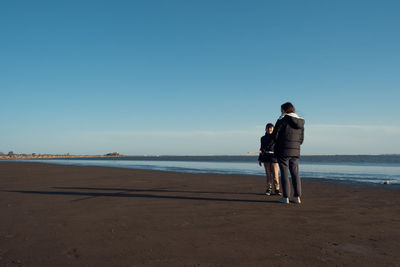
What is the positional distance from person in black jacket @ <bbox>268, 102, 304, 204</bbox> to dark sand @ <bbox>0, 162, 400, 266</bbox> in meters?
0.48

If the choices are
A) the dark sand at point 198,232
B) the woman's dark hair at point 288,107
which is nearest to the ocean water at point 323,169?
the woman's dark hair at point 288,107

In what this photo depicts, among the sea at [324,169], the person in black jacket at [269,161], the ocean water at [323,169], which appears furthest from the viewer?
the ocean water at [323,169]

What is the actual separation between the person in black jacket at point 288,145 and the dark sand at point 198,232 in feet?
1.58

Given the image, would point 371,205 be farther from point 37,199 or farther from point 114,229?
point 37,199

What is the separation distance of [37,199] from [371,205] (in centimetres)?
Result: 768

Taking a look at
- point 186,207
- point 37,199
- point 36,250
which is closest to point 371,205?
point 186,207

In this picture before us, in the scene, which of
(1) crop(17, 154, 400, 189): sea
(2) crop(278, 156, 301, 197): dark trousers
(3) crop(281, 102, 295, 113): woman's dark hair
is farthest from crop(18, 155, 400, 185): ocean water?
(3) crop(281, 102, 295, 113): woman's dark hair

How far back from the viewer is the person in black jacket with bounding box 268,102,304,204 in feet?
21.8

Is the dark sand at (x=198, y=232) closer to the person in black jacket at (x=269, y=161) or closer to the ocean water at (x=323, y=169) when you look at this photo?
the person in black jacket at (x=269, y=161)

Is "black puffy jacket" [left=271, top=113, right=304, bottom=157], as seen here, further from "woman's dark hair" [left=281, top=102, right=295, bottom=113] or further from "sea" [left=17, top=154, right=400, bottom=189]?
"sea" [left=17, top=154, right=400, bottom=189]

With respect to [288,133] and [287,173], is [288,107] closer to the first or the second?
[288,133]

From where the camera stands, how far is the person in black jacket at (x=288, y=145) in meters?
6.66

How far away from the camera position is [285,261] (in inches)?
116

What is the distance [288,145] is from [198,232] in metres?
3.56
